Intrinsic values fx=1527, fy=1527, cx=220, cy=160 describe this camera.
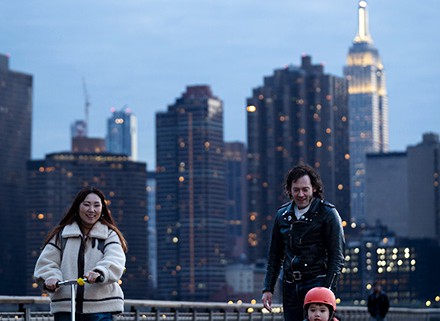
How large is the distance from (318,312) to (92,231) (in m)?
2.10

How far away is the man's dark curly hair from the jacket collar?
1.62 metres

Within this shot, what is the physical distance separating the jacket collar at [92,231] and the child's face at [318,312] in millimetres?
1949

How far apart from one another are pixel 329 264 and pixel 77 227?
6.88ft

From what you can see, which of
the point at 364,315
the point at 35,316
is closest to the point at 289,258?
the point at 35,316

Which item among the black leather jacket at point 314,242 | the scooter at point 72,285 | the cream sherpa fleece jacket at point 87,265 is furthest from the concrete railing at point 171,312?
the scooter at point 72,285

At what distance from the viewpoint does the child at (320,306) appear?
9781mm

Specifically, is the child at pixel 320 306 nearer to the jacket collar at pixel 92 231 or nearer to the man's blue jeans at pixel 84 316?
the man's blue jeans at pixel 84 316

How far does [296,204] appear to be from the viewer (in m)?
12.2

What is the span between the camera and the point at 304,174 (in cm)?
1188

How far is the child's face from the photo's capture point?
9.77 metres

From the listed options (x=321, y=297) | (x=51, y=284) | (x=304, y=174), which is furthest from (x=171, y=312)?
(x=321, y=297)

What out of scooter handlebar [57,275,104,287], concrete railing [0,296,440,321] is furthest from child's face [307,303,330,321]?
concrete railing [0,296,440,321]

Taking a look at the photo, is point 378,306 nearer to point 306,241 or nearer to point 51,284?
point 306,241

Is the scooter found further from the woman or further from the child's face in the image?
the child's face
